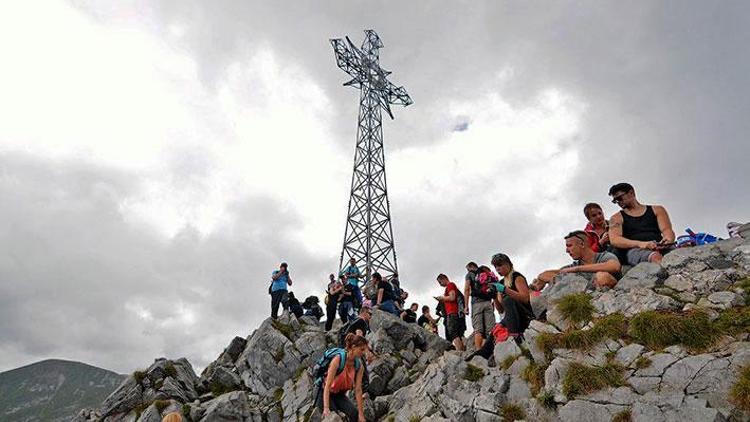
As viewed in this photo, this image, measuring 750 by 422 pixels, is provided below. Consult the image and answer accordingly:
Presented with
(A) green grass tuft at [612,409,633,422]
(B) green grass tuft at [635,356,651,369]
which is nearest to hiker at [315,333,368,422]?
(A) green grass tuft at [612,409,633,422]

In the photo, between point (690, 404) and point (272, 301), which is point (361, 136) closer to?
point (272, 301)

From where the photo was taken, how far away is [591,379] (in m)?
7.86

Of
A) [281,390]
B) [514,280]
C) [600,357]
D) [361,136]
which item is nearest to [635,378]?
[600,357]

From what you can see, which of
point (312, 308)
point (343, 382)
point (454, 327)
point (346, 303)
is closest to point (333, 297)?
point (346, 303)

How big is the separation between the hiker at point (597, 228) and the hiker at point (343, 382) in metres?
6.22

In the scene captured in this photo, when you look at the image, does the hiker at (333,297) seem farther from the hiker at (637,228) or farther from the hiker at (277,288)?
the hiker at (637,228)

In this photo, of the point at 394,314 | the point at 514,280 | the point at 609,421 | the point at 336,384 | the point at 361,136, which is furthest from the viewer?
the point at 361,136

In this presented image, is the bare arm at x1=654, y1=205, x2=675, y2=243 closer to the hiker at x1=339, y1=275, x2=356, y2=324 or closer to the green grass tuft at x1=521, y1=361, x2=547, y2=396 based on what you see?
the green grass tuft at x1=521, y1=361, x2=547, y2=396

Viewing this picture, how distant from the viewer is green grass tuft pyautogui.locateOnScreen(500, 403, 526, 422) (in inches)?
323

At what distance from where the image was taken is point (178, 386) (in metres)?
17.2

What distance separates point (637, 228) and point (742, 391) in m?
3.98

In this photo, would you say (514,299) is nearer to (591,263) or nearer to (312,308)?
(591,263)

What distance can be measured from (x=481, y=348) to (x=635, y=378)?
13.2 feet

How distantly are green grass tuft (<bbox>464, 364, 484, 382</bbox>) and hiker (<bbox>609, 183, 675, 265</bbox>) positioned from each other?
4.26 meters
